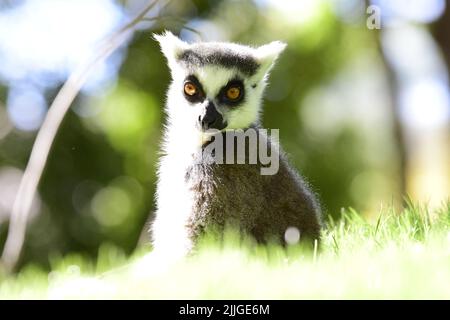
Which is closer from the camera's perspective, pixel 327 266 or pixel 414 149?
pixel 327 266

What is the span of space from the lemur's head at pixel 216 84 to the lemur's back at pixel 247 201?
11.8 inches

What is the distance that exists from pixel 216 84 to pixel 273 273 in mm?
1479

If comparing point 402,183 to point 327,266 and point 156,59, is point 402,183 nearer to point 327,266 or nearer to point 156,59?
point 156,59

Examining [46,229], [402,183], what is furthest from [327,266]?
[46,229]

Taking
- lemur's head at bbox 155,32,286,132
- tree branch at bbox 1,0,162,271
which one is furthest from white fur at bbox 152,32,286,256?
tree branch at bbox 1,0,162,271

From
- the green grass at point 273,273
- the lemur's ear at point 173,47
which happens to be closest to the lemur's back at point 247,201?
the green grass at point 273,273

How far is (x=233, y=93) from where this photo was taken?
13.0ft

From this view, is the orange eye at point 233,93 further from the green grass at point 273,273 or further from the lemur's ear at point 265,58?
the green grass at point 273,273

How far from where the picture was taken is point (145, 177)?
12445 millimetres

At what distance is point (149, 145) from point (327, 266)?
9.66 meters

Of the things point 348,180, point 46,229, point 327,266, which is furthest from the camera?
point 348,180

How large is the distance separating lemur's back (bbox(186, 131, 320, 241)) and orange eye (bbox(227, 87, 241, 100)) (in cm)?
43

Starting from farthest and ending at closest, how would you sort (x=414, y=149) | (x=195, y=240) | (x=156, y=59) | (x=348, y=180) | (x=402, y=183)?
(x=348, y=180)
(x=156, y=59)
(x=414, y=149)
(x=402, y=183)
(x=195, y=240)

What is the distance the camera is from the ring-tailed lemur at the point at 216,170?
3.56 metres
